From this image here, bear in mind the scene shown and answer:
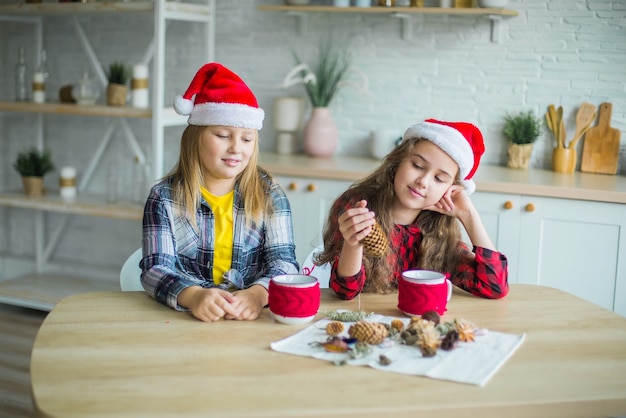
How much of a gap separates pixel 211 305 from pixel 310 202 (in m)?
1.85

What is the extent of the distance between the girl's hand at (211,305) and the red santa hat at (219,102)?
0.53 metres

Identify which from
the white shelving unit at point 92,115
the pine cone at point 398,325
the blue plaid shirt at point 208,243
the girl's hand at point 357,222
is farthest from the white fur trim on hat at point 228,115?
the white shelving unit at point 92,115

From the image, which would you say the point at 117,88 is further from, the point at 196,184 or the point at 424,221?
the point at 424,221

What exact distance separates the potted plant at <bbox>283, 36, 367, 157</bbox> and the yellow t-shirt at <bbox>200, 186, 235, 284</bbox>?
181 cm

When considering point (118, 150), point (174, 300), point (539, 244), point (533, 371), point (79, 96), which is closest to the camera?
point (533, 371)

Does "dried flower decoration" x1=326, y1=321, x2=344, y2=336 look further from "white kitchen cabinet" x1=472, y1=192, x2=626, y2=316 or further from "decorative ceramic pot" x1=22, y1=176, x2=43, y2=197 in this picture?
"decorative ceramic pot" x1=22, y1=176, x2=43, y2=197

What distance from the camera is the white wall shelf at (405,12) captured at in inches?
136

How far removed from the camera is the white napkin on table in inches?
54.4

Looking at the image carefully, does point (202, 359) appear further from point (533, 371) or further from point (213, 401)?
point (533, 371)

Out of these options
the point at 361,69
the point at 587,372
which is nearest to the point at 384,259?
the point at 587,372

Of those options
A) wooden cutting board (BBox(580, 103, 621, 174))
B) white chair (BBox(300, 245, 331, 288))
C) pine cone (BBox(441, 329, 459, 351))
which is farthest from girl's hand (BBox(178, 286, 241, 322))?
wooden cutting board (BBox(580, 103, 621, 174))

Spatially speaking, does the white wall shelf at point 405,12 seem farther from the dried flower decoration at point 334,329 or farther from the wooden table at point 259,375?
the dried flower decoration at point 334,329

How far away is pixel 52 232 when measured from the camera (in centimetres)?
472

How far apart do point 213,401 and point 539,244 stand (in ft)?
7.30
